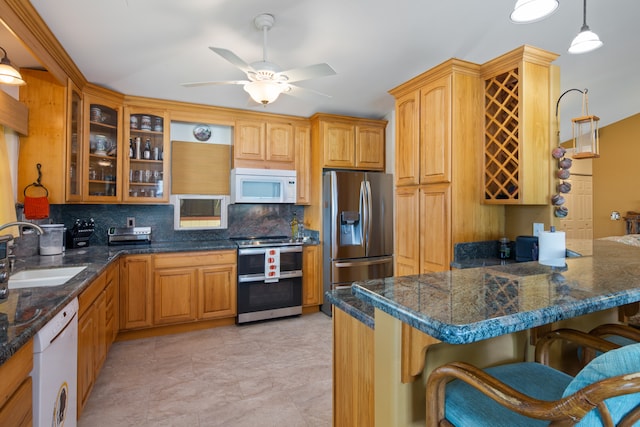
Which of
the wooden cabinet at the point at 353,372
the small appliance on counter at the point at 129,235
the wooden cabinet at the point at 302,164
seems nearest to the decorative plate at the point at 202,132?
the wooden cabinet at the point at 302,164

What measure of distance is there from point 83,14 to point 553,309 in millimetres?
2843

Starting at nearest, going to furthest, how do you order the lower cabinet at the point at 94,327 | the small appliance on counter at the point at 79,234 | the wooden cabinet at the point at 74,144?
1. the lower cabinet at the point at 94,327
2. the wooden cabinet at the point at 74,144
3. the small appliance on counter at the point at 79,234

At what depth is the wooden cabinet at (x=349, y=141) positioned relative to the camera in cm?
420

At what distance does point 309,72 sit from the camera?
90.4 inches

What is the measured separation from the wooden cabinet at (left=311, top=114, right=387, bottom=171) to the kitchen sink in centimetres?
279

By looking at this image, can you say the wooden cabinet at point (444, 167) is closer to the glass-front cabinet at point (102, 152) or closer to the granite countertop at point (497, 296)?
the granite countertop at point (497, 296)

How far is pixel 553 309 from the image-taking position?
31.5 inches

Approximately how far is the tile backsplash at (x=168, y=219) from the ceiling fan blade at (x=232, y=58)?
231 centimetres

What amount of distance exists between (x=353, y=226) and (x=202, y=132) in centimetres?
215

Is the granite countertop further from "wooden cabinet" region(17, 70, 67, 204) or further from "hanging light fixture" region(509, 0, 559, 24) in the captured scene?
"wooden cabinet" region(17, 70, 67, 204)

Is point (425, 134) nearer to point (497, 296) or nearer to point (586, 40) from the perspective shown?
point (586, 40)

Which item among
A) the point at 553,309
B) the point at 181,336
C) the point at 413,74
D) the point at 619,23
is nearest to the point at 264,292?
the point at 181,336

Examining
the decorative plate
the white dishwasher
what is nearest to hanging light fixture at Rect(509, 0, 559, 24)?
the white dishwasher

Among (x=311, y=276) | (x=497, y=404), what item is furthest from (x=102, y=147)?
(x=497, y=404)
